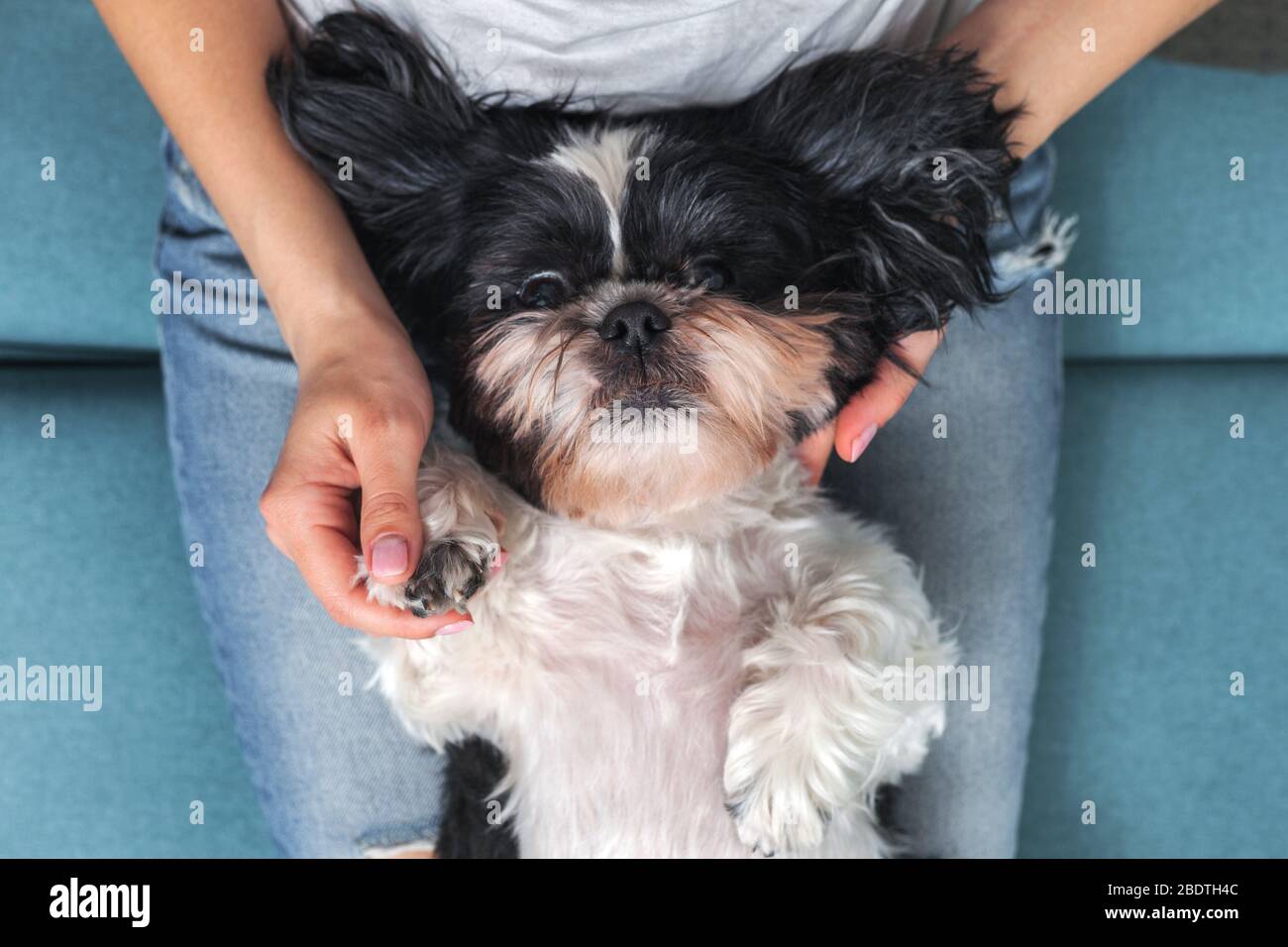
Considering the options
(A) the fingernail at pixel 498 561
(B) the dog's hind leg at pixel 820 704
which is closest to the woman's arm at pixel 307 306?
(A) the fingernail at pixel 498 561

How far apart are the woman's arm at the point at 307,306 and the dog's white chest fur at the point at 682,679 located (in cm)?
24

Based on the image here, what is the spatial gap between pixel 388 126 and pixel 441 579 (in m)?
0.82

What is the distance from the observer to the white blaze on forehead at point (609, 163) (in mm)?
1698

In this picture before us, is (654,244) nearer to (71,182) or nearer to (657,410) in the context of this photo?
(657,410)

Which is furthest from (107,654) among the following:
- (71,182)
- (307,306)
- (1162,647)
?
(1162,647)

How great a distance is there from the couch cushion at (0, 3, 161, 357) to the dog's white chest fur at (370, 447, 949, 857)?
157 centimetres

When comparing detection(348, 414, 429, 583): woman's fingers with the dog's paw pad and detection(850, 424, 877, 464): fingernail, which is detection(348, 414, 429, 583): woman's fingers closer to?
the dog's paw pad

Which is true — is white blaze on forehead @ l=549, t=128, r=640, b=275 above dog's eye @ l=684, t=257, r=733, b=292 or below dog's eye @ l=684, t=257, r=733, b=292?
above

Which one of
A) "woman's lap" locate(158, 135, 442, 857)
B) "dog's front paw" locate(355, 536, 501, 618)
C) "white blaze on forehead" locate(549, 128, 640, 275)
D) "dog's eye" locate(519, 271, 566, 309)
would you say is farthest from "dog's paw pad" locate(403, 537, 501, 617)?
"woman's lap" locate(158, 135, 442, 857)

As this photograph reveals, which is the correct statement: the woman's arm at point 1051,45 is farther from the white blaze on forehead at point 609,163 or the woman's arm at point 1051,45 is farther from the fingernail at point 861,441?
the white blaze on forehead at point 609,163

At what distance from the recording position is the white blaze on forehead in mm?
1698

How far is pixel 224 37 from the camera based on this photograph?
1.94 metres
